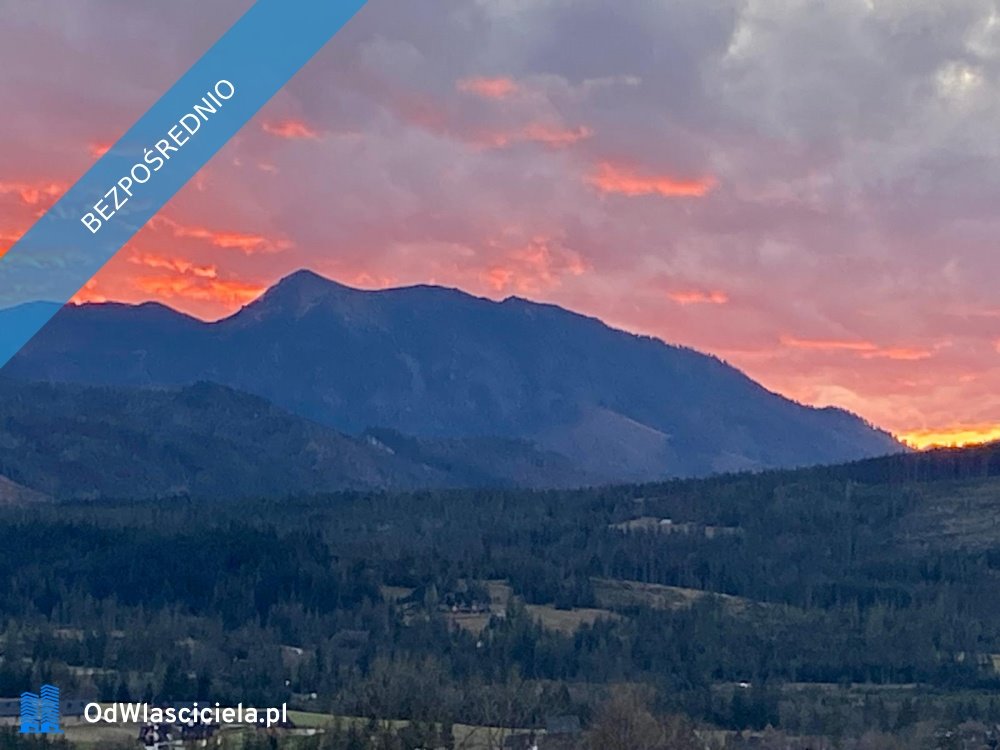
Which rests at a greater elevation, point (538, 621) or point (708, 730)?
point (538, 621)

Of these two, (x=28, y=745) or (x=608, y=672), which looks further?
(x=608, y=672)

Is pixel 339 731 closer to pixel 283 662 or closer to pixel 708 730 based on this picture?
pixel 708 730

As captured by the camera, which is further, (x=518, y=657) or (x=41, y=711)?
(x=518, y=657)

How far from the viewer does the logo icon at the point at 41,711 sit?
96.9 meters

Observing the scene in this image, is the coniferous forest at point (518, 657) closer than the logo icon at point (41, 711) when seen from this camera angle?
No

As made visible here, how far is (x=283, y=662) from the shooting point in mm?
144125

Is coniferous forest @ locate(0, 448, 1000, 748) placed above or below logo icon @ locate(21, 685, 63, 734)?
above

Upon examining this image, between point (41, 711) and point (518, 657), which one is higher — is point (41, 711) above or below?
below

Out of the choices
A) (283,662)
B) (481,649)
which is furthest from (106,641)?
(481,649)

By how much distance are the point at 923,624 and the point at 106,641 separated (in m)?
74.7

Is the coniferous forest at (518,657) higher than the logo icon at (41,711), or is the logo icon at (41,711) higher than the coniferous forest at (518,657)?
the coniferous forest at (518,657)

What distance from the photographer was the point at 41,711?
104812mm

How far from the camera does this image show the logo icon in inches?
3816

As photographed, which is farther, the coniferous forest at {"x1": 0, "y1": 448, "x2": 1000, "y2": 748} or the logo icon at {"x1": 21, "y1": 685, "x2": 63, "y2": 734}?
the coniferous forest at {"x1": 0, "y1": 448, "x2": 1000, "y2": 748}
